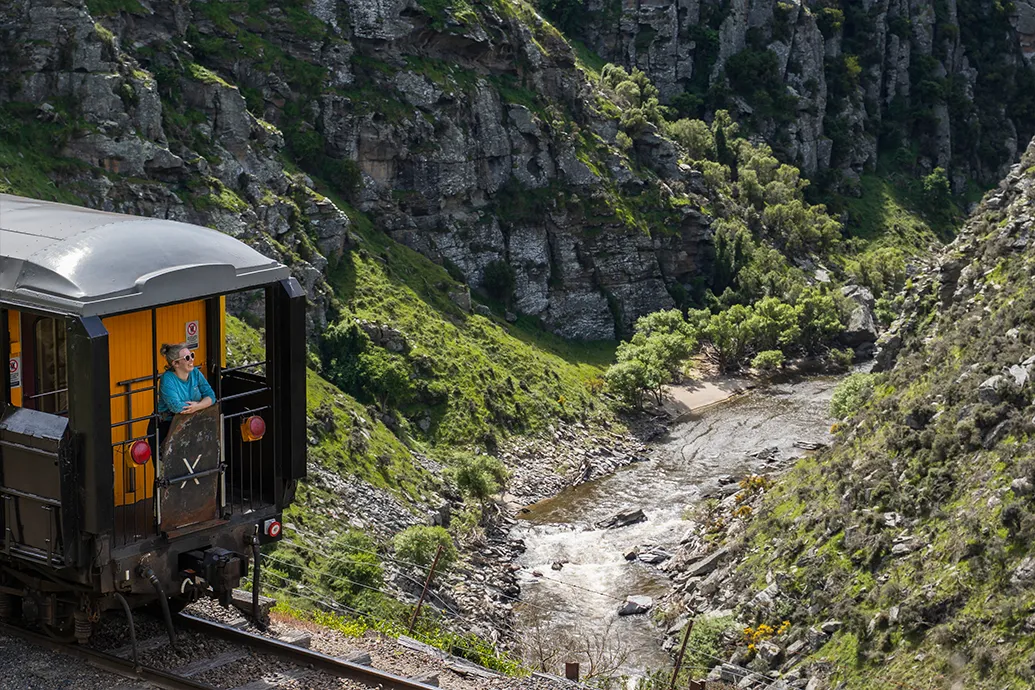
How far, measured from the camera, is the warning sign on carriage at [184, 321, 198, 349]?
22.0 meters

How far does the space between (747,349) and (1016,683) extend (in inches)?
2473

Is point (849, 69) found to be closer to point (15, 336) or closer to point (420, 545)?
point (420, 545)

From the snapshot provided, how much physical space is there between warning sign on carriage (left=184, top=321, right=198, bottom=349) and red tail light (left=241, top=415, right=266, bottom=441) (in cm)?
155

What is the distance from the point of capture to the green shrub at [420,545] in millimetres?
51594

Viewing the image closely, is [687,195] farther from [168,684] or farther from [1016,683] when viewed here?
[168,684]

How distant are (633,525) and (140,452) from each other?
148ft

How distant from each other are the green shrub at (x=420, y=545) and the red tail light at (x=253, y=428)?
2904 centimetres

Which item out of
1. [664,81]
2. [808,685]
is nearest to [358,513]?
[808,685]

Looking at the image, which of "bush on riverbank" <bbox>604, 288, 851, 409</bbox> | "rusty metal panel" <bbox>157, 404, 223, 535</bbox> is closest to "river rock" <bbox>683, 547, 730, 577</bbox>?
"bush on riverbank" <bbox>604, 288, 851, 409</bbox>

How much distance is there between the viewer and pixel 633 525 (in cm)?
6353

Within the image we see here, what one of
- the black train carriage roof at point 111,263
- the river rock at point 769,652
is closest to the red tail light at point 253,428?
the black train carriage roof at point 111,263

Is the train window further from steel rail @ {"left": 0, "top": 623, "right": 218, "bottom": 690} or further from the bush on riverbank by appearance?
the bush on riverbank

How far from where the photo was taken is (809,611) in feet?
139

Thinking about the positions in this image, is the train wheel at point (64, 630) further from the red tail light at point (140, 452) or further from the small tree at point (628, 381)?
the small tree at point (628, 381)
